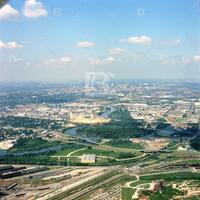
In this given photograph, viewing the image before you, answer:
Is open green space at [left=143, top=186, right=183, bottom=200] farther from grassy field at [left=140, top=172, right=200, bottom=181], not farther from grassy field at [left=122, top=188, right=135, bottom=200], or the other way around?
grassy field at [left=140, top=172, right=200, bottom=181]

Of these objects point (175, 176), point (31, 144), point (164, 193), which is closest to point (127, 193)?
point (164, 193)

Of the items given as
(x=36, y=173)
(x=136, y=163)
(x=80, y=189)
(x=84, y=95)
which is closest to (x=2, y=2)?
(x=80, y=189)

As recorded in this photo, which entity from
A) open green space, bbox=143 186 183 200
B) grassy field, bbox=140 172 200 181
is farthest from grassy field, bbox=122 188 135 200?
grassy field, bbox=140 172 200 181

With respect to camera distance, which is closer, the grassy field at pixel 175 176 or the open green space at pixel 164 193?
the open green space at pixel 164 193

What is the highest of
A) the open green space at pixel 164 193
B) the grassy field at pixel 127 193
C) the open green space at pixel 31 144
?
the open green space at pixel 31 144

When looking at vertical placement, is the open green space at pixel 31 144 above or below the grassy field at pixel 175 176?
above

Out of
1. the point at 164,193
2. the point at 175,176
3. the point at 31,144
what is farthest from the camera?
the point at 31,144

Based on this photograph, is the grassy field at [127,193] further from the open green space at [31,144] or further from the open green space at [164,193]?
the open green space at [31,144]

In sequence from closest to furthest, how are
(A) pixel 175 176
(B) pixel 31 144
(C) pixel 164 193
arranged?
(C) pixel 164 193
(A) pixel 175 176
(B) pixel 31 144

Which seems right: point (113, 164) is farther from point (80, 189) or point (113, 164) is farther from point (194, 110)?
point (194, 110)

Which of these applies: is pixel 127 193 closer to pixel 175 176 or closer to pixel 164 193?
pixel 164 193

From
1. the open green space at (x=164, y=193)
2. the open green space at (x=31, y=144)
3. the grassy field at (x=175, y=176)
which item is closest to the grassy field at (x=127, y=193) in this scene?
the open green space at (x=164, y=193)
